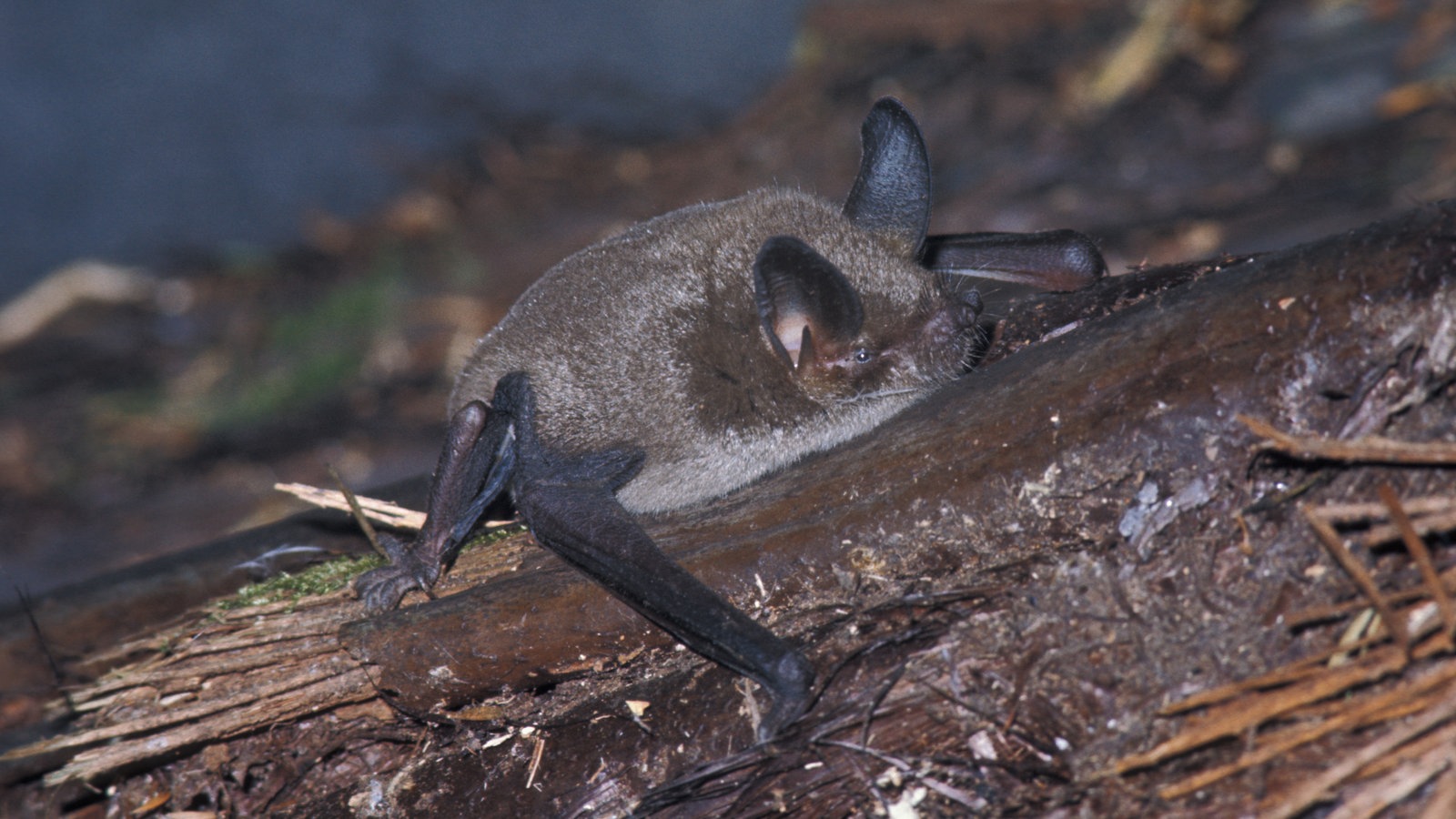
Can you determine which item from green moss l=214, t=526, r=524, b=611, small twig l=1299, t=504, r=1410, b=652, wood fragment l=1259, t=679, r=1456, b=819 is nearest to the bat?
green moss l=214, t=526, r=524, b=611

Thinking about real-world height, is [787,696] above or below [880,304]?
below

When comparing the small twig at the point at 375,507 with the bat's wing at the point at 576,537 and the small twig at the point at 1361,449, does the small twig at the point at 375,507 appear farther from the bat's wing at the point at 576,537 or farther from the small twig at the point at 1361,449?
the small twig at the point at 1361,449

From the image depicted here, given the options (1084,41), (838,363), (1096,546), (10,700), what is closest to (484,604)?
(838,363)

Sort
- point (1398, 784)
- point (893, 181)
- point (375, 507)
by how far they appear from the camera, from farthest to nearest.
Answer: point (375, 507) < point (893, 181) < point (1398, 784)

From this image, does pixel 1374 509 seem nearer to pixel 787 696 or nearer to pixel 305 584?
pixel 787 696

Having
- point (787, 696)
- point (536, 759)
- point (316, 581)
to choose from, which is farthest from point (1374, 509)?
point (316, 581)

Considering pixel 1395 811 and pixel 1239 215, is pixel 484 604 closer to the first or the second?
pixel 1395 811
